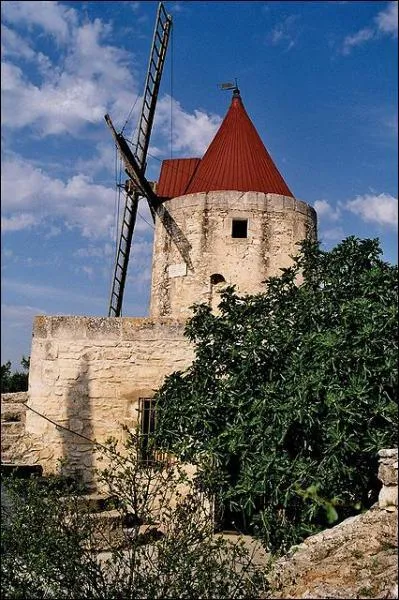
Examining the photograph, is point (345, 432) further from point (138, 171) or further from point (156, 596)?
point (138, 171)

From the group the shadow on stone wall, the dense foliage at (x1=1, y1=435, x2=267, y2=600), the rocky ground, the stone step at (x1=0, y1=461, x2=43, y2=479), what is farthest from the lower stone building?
the rocky ground

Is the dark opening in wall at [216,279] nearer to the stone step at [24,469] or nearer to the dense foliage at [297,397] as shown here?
the dense foliage at [297,397]

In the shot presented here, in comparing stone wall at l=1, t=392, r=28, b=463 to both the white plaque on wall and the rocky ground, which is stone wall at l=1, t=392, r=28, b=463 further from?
the rocky ground

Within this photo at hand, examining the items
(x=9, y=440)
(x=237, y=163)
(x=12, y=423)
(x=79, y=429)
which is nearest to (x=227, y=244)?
(x=237, y=163)

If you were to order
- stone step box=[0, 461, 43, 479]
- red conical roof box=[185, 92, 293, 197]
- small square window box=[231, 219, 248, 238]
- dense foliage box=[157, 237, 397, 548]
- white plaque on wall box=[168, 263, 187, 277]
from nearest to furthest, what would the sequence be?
dense foliage box=[157, 237, 397, 548], stone step box=[0, 461, 43, 479], small square window box=[231, 219, 248, 238], white plaque on wall box=[168, 263, 187, 277], red conical roof box=[185, 92, 293, 197]

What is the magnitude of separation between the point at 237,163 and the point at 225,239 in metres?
2.11

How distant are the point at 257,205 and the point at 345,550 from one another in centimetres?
777

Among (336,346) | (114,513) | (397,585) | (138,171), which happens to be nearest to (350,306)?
(336,346)

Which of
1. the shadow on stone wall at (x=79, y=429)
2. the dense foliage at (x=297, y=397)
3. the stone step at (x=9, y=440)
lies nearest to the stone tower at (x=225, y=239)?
the shadow on stone wall at (x=79, y=429)

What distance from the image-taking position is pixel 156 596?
4.06 meters

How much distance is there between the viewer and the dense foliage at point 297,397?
5535mm

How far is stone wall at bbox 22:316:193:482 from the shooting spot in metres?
8.63

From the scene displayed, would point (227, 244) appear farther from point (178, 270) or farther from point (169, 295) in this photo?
point (169, 295)

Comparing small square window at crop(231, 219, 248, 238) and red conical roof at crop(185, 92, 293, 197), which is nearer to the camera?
small square window at crop(231, 219, 248, 238)
